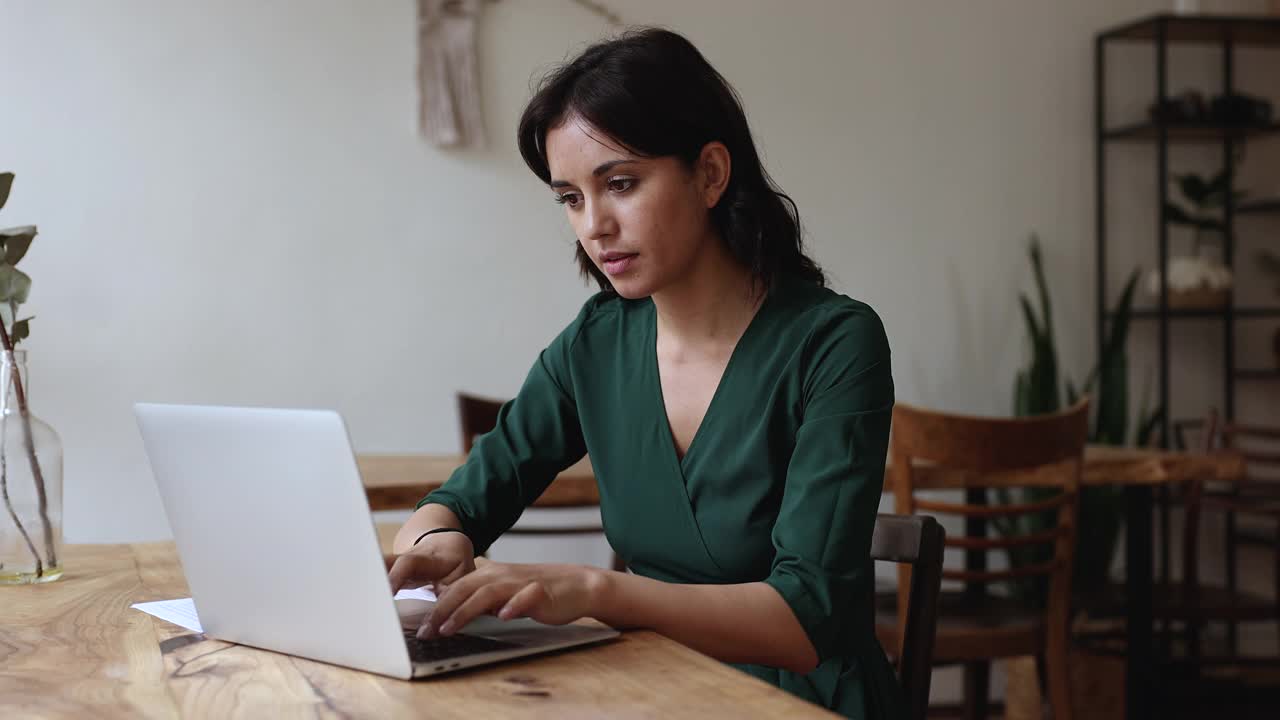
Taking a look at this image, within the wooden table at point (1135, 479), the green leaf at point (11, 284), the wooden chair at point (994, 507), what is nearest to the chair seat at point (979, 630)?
the wooden chair at point (994, 507)

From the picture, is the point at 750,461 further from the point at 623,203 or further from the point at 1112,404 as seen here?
the point at 1112,404

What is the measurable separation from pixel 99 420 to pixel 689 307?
220 centimetres

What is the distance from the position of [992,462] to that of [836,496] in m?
1.22

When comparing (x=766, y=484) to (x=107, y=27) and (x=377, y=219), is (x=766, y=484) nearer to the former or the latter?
(x=377, y=219)

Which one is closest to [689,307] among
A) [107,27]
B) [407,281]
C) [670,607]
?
[670,607]

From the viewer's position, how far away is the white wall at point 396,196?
308 centimetres

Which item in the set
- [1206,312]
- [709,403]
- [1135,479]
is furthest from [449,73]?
[1206,312]

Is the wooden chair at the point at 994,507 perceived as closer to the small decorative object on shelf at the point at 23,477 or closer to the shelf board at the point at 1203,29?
the small decorative object on shelf at the point at 23,477

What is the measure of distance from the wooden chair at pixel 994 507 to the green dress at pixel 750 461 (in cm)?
91

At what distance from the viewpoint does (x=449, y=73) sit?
3.36 meters

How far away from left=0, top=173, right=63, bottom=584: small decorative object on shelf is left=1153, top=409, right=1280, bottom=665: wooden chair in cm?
219

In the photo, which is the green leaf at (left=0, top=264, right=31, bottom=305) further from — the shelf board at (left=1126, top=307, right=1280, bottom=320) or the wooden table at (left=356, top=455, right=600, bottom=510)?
the shelf board at (left=1126, top=307, right=1280, bottom=320)

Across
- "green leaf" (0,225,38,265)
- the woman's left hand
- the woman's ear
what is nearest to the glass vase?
"green leaf" (0,225,38,265)

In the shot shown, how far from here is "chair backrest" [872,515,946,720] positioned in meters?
1.25
